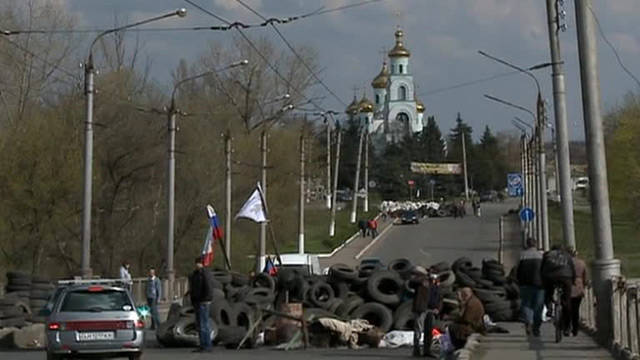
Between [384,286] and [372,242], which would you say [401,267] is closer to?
[384,286]

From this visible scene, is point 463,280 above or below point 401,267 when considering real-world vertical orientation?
below

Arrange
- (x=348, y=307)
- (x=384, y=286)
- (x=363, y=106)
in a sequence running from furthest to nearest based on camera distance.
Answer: (x=363, y=106)
(x=384, y=286)
(x=348, y=307)

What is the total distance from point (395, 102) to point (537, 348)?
171 meters

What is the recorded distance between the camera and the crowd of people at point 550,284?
22469mm

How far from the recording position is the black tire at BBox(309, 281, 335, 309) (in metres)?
32.2

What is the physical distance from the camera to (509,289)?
33938 mm

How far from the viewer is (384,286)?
106 feet

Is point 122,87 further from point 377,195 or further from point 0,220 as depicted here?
point 377,195

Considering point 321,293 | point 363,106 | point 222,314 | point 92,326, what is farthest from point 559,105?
point 363,106

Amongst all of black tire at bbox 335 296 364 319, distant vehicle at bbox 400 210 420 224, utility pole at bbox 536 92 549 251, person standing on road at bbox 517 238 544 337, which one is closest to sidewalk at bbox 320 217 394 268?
distant vehicle at bbox 400 210 420 224

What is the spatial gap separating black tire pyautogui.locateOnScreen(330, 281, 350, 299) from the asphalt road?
124 ft

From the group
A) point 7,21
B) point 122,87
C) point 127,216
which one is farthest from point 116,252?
point 7,21

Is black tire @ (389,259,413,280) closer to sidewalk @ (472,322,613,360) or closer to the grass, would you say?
sidewalk @ (472,322,613,360)

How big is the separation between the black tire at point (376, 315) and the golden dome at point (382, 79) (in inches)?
6344
